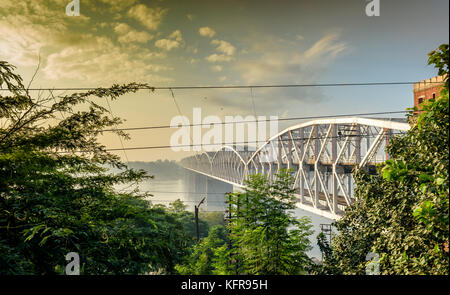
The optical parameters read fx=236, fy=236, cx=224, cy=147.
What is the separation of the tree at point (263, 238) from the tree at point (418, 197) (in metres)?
2.34

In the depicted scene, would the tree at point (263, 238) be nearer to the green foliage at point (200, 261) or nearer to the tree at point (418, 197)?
the green foliage at point (200, 261)

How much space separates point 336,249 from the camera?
11555 millimetres

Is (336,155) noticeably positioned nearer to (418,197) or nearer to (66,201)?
(418,197)

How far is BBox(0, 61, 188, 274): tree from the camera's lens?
4.71 m

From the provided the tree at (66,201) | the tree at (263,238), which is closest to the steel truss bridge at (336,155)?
the tree at (263,238)

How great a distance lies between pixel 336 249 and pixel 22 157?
12.8 metres

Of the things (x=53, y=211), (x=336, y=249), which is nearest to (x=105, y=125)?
(x=53, y=211)

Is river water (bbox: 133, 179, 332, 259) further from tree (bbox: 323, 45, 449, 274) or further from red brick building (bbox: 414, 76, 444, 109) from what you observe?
red brick building (bbox: 414, 76, 444, 109)

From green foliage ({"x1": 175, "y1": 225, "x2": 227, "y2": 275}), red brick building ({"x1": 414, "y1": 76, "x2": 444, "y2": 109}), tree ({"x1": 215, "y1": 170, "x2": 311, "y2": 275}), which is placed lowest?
green foliage ({"x1": 175, "y1": 225, "x2": 227, "y2": 275})

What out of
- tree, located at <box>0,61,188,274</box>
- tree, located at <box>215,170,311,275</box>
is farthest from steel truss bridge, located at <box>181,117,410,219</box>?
tree, located at <box>0,61,188,274</box>

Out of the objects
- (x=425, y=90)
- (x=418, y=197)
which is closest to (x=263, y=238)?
(x=418, y=197)

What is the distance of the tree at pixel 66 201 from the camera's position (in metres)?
4.71

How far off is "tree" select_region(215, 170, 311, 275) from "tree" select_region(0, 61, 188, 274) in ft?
6.41
